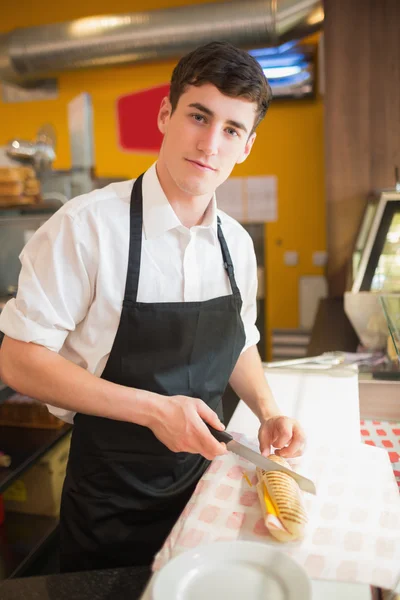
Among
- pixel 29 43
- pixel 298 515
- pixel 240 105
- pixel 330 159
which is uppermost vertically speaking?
pixel 29 43

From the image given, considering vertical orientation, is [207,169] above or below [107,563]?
above

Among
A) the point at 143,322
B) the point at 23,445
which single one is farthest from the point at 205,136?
the point at 23,445

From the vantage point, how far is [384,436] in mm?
1436

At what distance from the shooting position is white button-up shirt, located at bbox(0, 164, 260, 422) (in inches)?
43.5

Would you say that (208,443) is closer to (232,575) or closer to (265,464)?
(265,464)

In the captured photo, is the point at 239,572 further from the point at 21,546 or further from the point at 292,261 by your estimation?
the point at 292,261

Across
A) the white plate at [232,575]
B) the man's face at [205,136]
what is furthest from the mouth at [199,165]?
the white plate at [232,575]

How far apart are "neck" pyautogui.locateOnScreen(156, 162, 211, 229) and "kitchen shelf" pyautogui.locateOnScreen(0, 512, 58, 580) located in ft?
5.98

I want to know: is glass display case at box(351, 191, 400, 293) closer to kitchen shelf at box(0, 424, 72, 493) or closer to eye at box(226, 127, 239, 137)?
eye at box(226, 127, 239, 137)

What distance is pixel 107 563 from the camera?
4.17 feet

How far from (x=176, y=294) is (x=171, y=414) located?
1.16 feet

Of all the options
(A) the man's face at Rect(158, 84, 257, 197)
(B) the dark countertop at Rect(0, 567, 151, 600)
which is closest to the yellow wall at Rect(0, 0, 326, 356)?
(A) the man's face at Rect(158, 84, 257, 197)

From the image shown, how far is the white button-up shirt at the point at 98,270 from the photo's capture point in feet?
3.62

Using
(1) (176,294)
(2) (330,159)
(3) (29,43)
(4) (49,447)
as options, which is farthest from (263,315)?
(1) (176,294)
